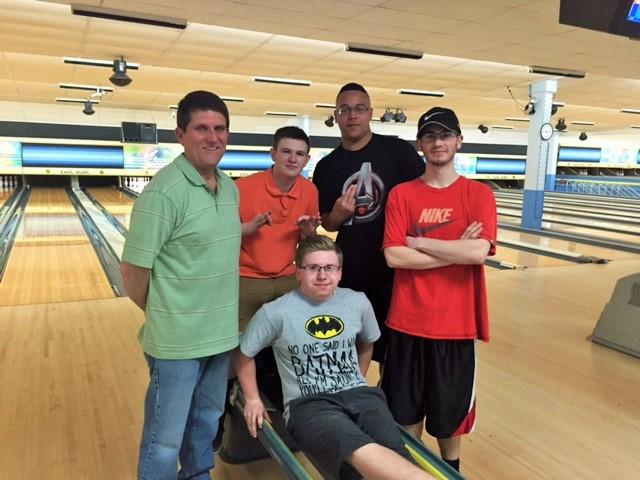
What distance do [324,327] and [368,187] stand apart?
62cm

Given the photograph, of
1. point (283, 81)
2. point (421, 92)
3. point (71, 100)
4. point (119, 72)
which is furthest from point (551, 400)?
point (71, 100)

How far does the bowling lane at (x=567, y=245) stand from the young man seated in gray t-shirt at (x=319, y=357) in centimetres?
607

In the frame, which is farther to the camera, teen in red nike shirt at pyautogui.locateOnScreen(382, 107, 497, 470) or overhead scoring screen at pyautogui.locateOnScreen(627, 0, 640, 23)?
overhead scoring screen at pyautogui.locateOnScreen(627, 0, 640, 23)

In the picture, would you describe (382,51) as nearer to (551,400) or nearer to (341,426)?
(551,400)

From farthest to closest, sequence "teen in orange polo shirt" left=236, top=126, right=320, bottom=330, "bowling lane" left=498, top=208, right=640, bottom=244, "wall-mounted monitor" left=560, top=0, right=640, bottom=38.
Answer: "bowling lane" left=498, top=208, right=640, bottom=244, "wall-mounted monitor" left=560, top=0, right=640, bottom=38, "teen in orange polo shirt" left=236, top=126, right=320, bottom=330

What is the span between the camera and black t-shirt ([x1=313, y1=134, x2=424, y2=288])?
2.10 m

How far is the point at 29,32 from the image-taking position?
18.0ft

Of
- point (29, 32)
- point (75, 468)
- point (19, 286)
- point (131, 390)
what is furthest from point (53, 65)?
point (75, 468)

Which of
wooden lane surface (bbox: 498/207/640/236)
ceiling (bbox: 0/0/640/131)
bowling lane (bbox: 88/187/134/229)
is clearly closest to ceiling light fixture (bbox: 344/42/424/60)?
ceiling (bbox: 0/0/640/131)

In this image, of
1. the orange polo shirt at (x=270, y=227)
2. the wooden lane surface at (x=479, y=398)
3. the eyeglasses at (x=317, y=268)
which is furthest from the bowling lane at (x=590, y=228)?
the eyeglasses at (x=317, y=268)

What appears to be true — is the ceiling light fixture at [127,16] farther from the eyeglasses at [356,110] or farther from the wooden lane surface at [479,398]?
the eyeglasses at [356,110]

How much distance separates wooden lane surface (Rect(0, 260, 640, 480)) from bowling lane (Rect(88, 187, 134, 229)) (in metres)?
5.28

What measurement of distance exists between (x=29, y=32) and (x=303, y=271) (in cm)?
521

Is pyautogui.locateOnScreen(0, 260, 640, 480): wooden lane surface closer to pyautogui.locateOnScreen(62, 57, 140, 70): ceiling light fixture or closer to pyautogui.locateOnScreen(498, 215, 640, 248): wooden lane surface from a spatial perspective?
pyautogui.locateOnScreen(62, 57, 140, 70): ceiling light fixture
